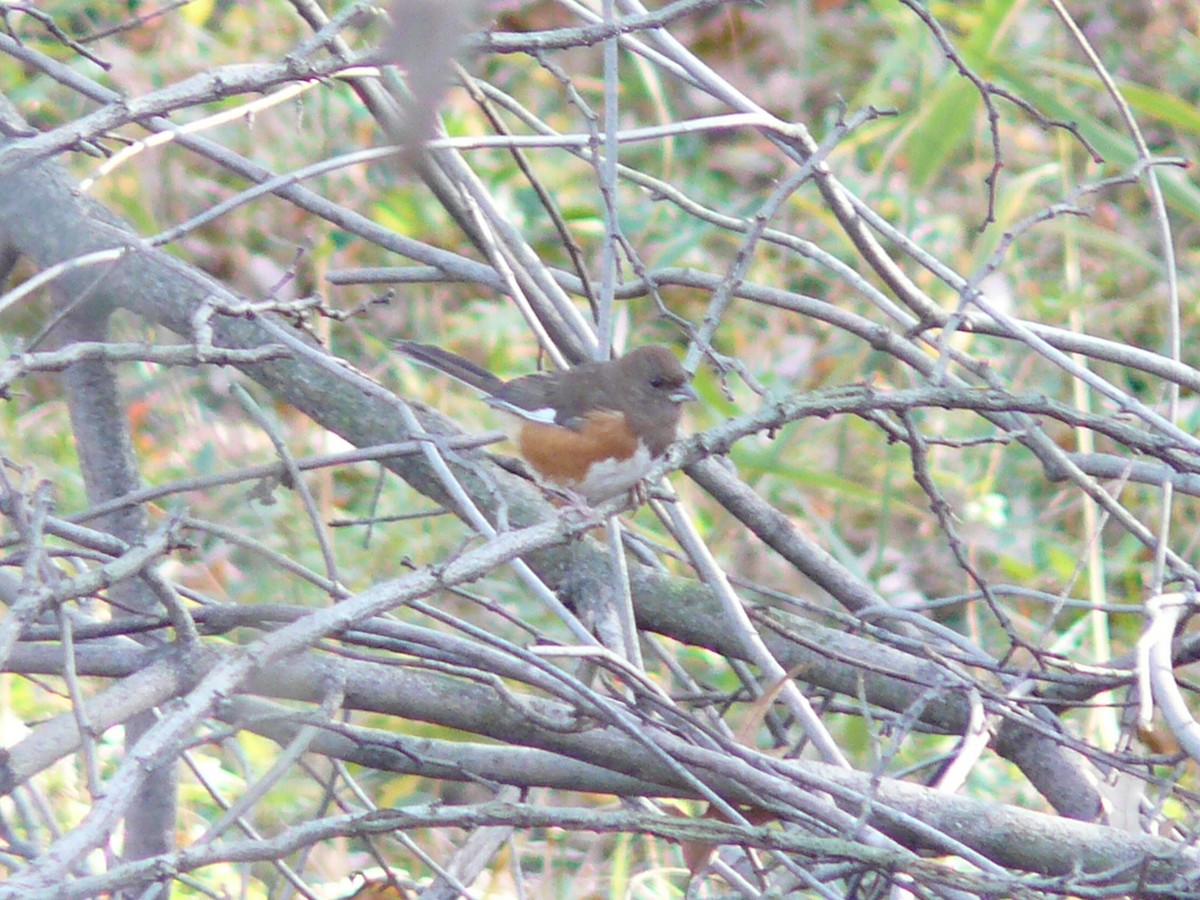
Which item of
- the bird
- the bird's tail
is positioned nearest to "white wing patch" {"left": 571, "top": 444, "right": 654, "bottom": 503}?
the bird

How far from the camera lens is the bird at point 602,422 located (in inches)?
138

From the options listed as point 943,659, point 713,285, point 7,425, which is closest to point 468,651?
point 943,659

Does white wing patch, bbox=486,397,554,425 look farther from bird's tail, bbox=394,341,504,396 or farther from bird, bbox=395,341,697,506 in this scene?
bird's tail, bbox=394,341,504,396

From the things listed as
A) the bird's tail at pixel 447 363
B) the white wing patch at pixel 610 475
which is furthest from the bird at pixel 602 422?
the bird's tail at pixel 447 363

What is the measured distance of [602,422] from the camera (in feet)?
11.7

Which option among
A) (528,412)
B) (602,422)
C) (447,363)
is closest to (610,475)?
(602,422)

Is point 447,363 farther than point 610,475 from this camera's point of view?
Yes

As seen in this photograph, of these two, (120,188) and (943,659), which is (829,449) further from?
(943,659)

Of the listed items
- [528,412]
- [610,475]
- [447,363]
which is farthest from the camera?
[447,363]

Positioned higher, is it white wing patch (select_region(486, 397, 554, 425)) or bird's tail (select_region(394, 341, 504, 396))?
bird's tail (select_region(394, 341, 504, 396))

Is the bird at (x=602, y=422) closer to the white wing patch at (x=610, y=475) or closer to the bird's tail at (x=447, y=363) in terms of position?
the white wing patch at (x=610, y=475)

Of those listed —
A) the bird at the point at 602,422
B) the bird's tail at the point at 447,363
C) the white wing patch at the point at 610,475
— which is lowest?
the white wing patch at the point at 610,475

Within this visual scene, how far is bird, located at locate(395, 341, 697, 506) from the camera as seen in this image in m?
3.49

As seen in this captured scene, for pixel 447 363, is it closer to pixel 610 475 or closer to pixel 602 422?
pixel 602 422
